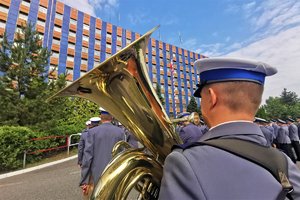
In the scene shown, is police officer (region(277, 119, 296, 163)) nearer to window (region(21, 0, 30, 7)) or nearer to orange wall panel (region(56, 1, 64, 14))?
window (region(21, 0, 30, 7))

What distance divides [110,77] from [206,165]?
1.06 meters

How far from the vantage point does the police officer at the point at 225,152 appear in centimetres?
94

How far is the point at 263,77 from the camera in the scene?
1314mm

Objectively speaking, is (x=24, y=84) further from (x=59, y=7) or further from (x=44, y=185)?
(x=59, y=7)

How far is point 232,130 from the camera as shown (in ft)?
3.71

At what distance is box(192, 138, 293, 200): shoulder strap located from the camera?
3.34 feet

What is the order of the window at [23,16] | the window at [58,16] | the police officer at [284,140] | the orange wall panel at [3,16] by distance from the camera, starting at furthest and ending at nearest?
the window at [58,16]
the window at [23,16]
the orange wall panel at [3,16]
the police officer at [284,140]

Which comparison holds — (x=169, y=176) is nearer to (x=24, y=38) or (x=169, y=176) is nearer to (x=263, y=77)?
(x=263, y=77)

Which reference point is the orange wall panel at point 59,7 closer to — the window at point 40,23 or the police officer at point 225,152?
the window at point 40,23

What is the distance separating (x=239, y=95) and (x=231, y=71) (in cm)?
13

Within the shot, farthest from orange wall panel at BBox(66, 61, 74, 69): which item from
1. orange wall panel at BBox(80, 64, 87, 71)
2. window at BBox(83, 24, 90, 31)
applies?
window at BBox(83, 24, 90, 31)

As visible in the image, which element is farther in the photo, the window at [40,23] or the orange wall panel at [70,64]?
the orange wall panel at [70,64]

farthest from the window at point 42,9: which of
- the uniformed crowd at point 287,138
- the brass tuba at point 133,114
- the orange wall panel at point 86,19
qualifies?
the brass tuba at point 133,114

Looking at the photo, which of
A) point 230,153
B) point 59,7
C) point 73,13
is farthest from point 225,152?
point 73,13
